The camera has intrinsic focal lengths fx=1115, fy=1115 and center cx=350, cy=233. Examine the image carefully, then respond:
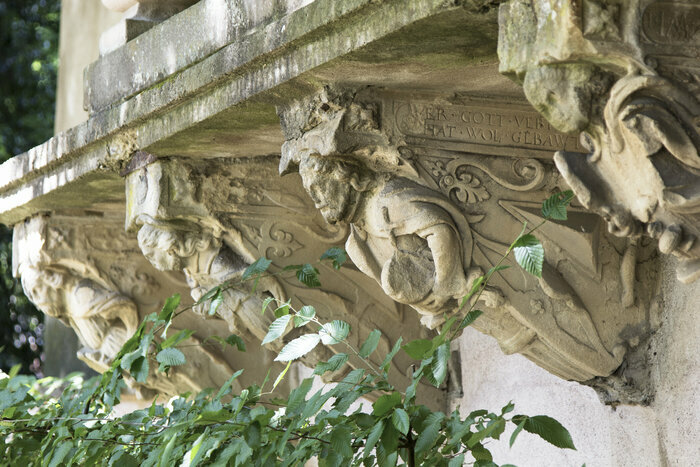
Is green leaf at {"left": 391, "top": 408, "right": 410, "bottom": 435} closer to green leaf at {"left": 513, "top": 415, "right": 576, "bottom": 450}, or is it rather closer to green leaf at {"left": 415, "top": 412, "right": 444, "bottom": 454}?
green leaf at {"left": 415, "top": 412, "right": 444, "bottom": 454}

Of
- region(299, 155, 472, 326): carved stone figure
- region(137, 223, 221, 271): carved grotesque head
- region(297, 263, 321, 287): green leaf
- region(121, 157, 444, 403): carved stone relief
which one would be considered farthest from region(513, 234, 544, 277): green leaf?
region(137, 223, 221, 271): carved grotesque head

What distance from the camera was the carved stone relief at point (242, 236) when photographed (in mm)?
3652

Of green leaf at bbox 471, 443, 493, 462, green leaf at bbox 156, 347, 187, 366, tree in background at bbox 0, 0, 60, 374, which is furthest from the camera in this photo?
tree in background at bbox 0, 0, 60, 374

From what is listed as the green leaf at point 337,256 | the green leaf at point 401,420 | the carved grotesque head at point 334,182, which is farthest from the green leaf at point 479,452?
the carved grotesque head at point 334,182

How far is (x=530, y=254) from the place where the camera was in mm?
2137

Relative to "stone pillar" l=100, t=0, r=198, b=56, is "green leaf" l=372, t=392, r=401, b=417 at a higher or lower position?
lower

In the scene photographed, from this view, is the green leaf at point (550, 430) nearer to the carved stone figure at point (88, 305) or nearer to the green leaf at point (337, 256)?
the green leaf at point (337, 256)

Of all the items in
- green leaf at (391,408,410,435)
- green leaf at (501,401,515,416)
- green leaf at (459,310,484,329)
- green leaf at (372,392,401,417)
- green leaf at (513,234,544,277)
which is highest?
green leaf at (513,234,544,277)

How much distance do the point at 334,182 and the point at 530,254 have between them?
92 cm

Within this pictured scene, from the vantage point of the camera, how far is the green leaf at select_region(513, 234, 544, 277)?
212 cm

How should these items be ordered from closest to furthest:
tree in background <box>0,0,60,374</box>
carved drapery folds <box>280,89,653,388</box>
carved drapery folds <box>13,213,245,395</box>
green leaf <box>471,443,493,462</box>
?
1. green leaf <box>471,443,493,462</box>
2. carved drapery folds <box>280,89,653,388</box>
3. carved drapery folds <box>13,213,245,395</box>
4. tree in background <box>0,0,60,374</box>

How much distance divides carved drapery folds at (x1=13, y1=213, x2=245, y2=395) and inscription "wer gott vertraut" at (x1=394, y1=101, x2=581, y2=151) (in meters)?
2.00

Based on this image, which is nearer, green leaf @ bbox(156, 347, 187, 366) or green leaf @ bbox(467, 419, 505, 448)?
green leaf @ bbox(467, 419, 505, 448)

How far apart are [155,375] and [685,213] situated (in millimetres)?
3072
